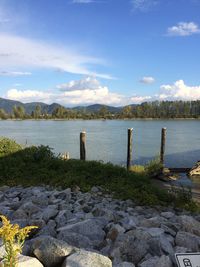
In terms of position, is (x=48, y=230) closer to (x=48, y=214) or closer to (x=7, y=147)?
(x=48, y=214)

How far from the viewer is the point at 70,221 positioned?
649cm

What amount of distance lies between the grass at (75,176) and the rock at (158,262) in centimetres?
478

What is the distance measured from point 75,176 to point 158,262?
6.98 meters

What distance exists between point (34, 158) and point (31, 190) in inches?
Result: 158

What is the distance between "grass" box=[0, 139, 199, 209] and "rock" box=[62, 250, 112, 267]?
5128 millimetres

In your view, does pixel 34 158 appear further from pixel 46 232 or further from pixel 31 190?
pixel 46 232

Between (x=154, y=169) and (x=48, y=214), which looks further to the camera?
(x=154, y=169)

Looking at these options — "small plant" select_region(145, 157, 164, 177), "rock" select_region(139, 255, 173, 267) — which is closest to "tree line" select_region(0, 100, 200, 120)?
"small plant" select_region(145, 157, 164, 177)

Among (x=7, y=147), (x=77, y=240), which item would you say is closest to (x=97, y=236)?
(x=77, y=240)

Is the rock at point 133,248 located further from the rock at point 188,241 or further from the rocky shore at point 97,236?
the rock at point 188,241

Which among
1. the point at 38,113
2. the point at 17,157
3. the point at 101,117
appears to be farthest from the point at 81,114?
the point at 17,157

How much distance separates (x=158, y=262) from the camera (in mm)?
4383

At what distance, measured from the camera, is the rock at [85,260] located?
4.07 metres

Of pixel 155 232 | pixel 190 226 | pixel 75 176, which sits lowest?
pixel 75 176
